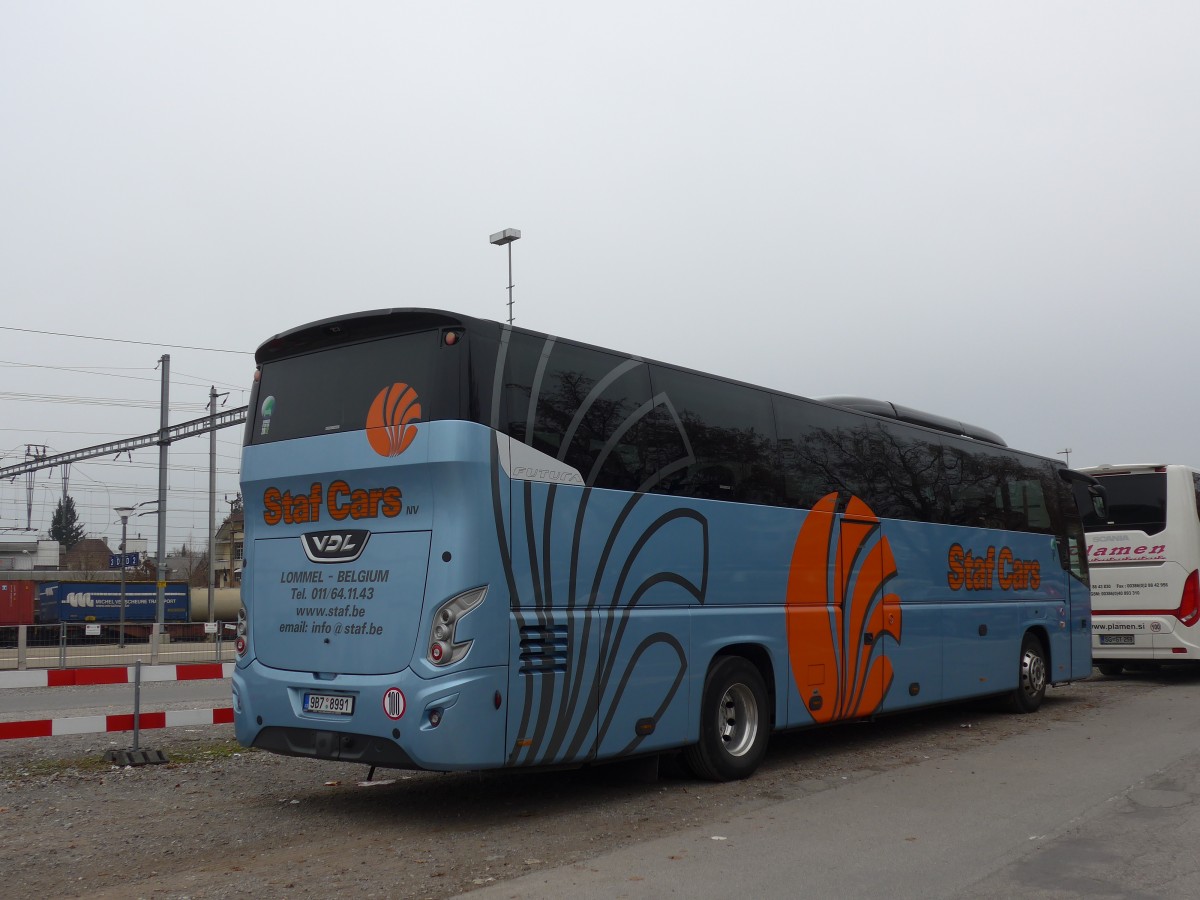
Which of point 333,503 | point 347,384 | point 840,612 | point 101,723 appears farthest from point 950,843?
point 101,723

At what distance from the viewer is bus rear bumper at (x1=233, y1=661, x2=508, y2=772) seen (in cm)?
689

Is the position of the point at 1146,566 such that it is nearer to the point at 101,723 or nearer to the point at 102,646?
the point at 101,723

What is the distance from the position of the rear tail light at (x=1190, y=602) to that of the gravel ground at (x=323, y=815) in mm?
8070

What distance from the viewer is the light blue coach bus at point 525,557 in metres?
7.13

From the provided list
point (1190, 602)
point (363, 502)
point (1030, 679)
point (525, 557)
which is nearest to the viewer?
point (525, 557)

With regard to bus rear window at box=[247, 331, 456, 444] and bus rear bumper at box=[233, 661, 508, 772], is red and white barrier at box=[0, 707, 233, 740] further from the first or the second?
bus rear window at box=[247, 331, 456, 444]

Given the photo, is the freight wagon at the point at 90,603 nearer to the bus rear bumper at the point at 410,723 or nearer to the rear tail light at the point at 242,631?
the rear tail light at the point at 242,631

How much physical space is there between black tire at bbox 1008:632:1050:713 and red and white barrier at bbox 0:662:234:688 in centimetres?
945

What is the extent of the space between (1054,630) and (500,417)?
10144mm

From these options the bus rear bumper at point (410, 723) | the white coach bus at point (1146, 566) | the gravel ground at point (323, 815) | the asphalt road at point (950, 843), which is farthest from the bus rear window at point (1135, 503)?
the bus rear bumper at point (410, 723)

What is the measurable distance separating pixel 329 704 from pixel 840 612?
5.16 metres

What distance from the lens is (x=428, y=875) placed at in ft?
20.0

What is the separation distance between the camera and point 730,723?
9227mm

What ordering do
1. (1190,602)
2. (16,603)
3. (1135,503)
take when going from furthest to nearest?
(16,603)
(1135,503)
(1190,602)
